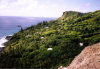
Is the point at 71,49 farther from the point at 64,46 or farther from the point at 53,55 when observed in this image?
the point at 53,55

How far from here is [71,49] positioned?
93812 millimetres

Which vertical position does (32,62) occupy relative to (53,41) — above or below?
below

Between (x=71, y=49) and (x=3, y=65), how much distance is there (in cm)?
5171

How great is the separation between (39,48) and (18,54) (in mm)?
19662

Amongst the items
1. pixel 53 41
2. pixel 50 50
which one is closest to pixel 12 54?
pixel 50 50

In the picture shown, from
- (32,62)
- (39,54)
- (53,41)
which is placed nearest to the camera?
(32,62)

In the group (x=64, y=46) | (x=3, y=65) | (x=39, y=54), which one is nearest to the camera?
(x=3, y=65)

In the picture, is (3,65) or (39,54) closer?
(3,65)

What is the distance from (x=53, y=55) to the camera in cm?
8881

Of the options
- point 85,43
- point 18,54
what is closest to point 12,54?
point 18,54

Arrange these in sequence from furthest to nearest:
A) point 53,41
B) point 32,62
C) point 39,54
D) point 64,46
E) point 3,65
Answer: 1. point 53,41
2. point 64,46
3. point 39,54
4. point 32,62
5. point 3,65

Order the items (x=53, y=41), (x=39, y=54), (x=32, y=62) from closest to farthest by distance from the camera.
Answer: (x=32, y=62)
(x=39, y=54)
(x=53, y=41)

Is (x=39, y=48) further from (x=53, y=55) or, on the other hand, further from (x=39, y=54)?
(x=53, y=55)

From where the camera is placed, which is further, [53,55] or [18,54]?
[18,54]
